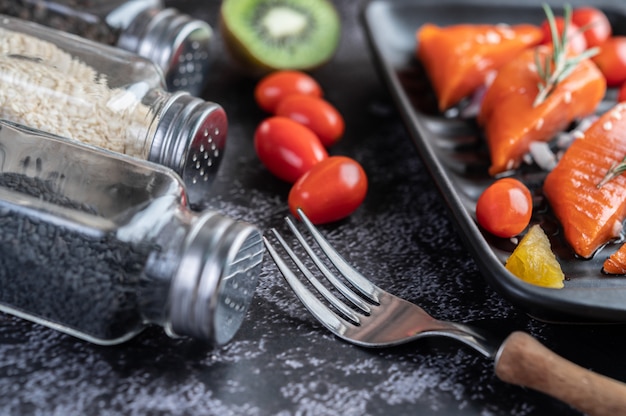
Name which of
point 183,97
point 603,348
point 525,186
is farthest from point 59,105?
point 603,348

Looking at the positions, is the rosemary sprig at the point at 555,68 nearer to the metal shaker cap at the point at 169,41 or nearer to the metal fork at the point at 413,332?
the metal fork at the point at 413,332

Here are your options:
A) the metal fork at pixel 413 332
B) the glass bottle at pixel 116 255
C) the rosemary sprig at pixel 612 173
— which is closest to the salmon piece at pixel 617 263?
the rosemary sprig at pixel 612 173

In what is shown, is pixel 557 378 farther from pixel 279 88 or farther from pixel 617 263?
pixel 279 88

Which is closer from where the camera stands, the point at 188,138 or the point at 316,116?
the point at 188,138

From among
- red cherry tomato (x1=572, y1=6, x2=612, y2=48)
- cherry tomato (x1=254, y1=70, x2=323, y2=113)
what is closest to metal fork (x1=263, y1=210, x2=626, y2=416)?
cherry tomato (x1=254, y1=70, x2=323, y2=113)

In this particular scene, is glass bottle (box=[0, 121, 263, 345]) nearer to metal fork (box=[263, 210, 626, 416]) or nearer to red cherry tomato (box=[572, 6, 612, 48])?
metal fork (box=[263, 210, 626, 416])

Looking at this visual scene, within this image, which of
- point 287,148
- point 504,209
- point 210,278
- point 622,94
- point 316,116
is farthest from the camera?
point 622,94

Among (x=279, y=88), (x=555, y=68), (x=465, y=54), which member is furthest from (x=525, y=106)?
(x=279, y=88)
